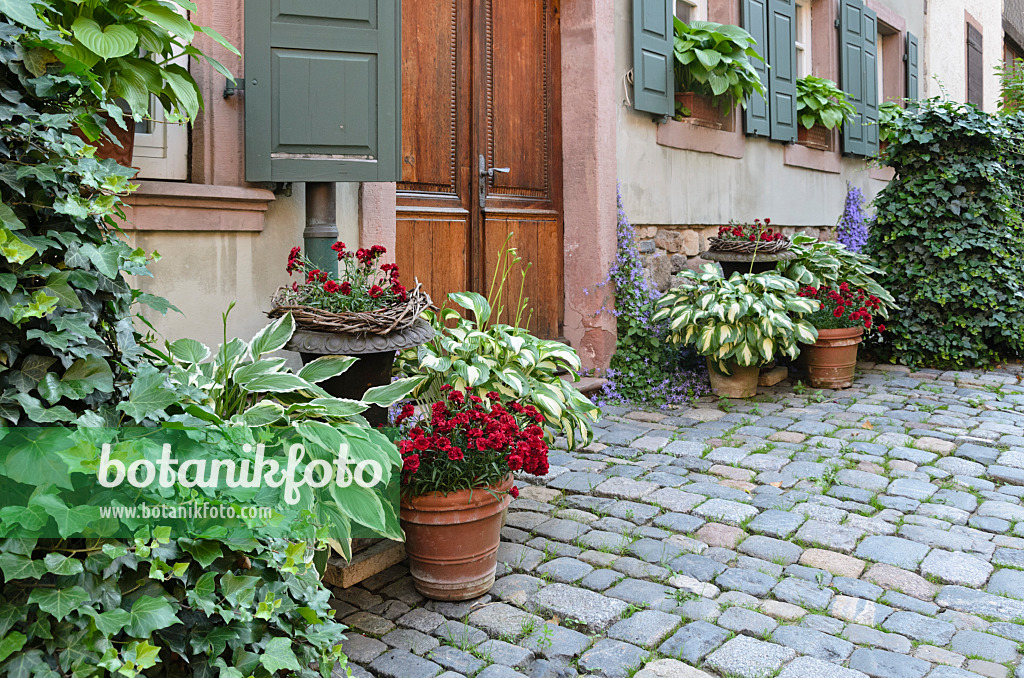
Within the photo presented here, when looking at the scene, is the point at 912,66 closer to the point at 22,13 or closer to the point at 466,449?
the point at 466,449

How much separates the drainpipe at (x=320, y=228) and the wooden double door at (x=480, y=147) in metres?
0.91

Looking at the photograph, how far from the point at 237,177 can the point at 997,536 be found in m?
3.30

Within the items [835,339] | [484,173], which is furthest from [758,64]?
[484,173]

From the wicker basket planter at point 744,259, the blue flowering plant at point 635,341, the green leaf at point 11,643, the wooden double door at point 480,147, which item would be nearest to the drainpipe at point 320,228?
the wooden double door at point 480,147

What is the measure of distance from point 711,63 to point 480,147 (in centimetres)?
203

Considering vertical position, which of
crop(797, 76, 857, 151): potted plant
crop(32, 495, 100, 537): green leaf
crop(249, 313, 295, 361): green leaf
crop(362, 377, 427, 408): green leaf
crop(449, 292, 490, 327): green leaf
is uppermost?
crop(797, 76, 857, 151): potted plant

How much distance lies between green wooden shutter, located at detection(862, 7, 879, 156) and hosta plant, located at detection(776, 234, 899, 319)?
3055mm

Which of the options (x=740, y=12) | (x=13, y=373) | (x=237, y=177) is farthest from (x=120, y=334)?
(x=740, y=12)

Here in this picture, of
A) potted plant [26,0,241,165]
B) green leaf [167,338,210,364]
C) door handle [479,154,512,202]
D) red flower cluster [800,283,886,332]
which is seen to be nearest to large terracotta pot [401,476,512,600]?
green leaf [167,338,210,364]

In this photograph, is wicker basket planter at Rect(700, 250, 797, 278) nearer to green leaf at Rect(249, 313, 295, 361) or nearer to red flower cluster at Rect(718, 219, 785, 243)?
red flower cluster at Rect(718, 219, 785, 243)

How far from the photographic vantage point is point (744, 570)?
114 inches

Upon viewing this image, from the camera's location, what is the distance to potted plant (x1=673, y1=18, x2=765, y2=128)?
6.10 m

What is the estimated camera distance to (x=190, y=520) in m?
1.71

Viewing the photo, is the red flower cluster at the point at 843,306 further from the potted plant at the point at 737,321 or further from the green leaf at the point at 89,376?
the green leaf at the point at 89,376
